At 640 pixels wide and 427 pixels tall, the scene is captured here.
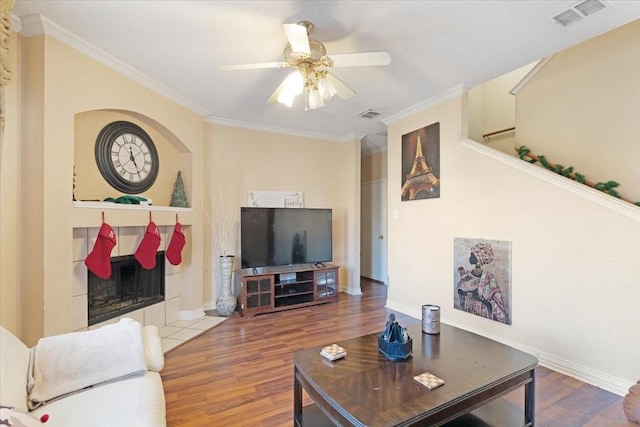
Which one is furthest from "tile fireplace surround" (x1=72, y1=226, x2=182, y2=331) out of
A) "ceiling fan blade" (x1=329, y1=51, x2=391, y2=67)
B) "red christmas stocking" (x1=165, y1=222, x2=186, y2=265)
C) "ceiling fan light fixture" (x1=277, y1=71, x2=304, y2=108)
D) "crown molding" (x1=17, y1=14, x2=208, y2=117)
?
"ceiling fan blade" (x1=329, y1=51, x2=391, y2=67)

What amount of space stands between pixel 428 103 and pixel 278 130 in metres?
2.10

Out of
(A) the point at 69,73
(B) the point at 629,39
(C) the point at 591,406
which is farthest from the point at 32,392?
(B) the point at 629,39

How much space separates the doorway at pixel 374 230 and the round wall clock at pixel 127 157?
12.8 ft

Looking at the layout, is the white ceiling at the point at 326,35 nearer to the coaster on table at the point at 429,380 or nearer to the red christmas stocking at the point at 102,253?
the red christmas stocking at the point at 102,253

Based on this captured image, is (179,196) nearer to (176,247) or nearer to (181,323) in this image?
(176,247)

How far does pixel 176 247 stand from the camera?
130 inches

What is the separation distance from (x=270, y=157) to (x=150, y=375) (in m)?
3.37

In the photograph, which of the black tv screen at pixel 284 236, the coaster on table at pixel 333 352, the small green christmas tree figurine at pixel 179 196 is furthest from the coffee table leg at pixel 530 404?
the small green christmas tree figurine at pixel 179 196

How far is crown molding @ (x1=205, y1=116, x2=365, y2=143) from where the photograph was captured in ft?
13.3

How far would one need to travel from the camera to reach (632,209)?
2.09 m

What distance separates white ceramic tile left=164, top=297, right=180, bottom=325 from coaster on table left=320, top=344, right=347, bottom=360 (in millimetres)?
2455

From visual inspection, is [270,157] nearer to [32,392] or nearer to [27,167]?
[27,167]

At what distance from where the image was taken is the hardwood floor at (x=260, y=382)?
185cm

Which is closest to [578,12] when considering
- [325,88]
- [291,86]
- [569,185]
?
[569,185]
